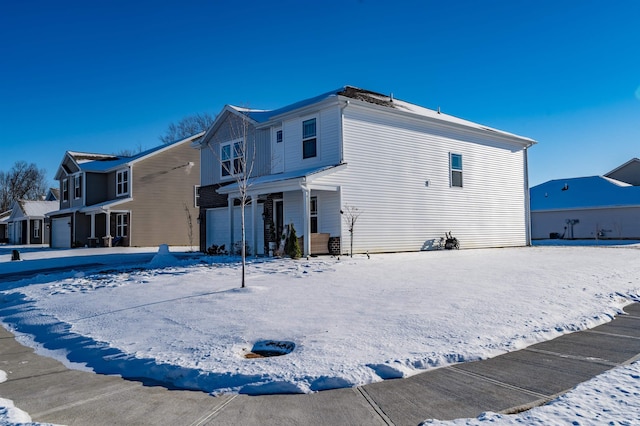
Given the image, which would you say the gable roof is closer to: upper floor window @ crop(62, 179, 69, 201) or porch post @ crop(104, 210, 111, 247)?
upper floor window @ crop(62, 179, 69, 201)

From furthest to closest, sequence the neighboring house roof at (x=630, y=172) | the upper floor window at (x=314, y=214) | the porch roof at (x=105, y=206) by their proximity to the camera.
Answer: the neighboring house roof at (x=630, y=172) < the porch roof at (x=105, y=206) < the upper floor window at (x=314, y=214)

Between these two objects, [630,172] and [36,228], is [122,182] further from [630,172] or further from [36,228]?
[630,172]

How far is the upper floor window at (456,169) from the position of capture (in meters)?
20.3

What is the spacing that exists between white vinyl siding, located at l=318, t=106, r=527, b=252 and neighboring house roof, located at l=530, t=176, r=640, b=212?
46.9 ft

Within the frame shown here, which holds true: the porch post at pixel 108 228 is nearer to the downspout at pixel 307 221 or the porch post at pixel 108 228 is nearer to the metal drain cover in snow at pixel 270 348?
the downspout at pixel 307 221

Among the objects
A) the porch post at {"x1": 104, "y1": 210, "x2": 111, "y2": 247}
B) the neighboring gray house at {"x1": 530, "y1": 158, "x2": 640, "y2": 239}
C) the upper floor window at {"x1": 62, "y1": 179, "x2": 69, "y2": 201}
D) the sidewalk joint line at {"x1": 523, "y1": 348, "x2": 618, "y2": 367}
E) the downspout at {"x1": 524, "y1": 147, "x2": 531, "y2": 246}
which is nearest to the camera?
the sidewalk joint line at {"x1": 523, "y1": 348, "x2": 618, "y2": 367}

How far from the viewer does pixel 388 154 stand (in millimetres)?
18016

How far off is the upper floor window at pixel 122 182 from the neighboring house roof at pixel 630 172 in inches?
1559

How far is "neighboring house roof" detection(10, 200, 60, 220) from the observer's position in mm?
43781

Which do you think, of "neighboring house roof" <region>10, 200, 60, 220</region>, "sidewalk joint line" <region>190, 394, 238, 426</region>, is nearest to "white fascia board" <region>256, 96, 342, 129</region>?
"sidewalk joint line" <region>190, 394, 238, 426</region>

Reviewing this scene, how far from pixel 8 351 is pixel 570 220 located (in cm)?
3716

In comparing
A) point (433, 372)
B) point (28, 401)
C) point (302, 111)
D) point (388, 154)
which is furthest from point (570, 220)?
point (28, 401)

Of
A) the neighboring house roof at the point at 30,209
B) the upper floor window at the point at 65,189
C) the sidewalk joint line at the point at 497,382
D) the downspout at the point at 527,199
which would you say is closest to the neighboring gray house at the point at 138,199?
the upper floor window at the point at 65,189

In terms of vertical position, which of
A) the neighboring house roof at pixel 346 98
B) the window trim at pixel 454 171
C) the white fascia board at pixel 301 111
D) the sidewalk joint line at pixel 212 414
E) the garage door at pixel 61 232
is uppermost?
the neighboring house roof at pixel 346 98
